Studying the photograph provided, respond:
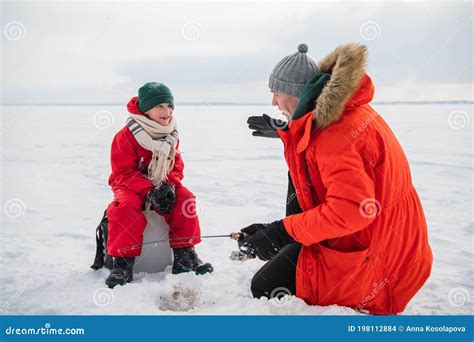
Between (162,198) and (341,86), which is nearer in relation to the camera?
(341,86)

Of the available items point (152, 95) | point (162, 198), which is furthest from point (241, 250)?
point (152, 95)

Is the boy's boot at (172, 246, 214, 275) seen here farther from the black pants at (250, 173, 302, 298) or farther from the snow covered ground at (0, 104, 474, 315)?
the black pants at (250, 173, 302, 298)

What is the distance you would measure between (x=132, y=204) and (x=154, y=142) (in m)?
0.47

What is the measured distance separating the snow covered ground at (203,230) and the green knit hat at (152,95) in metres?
1.19

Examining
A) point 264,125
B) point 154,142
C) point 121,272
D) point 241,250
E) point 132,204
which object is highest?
point 264,125

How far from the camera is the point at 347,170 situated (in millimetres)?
1992

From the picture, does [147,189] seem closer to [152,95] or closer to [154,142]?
[154,142]

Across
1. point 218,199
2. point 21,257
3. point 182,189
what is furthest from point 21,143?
point 182,189

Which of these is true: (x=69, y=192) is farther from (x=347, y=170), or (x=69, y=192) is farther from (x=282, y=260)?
(x=347, y=170)

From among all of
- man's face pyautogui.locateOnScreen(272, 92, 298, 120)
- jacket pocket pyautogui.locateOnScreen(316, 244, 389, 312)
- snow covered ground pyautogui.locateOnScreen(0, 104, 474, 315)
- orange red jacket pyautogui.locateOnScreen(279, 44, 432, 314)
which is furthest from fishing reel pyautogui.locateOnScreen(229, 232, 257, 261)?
man's face pyautogui.locateOnScreen(272, 92, 298, 120)

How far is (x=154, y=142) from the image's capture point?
3160 mm

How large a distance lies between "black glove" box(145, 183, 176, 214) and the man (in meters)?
0.80

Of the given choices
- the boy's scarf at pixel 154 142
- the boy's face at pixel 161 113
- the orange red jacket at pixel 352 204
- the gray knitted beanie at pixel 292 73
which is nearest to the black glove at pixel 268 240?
the orange red jacket at pixel 352 204

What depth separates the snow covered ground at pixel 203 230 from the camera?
266 centimetres
